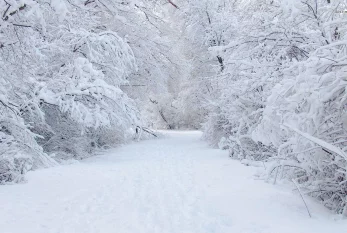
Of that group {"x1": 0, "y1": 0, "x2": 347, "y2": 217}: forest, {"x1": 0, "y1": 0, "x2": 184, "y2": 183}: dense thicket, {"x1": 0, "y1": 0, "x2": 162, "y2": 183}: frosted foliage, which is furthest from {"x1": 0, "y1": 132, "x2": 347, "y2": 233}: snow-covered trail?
{"x1": 0, "y1": 0, "x2": 184, "y2": 183}: dense thicket

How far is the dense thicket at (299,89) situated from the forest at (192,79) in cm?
2

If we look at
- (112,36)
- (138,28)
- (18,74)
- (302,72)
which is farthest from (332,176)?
(138,28)

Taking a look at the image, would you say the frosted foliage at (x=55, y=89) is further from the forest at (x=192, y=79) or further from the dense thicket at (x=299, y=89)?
the dense thicket at (x=299, y=89)

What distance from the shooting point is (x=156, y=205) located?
223 inches

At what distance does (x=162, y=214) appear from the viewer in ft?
16.9

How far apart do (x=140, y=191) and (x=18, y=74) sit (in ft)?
9.76

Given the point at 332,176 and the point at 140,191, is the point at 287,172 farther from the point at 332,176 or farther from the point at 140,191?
the point at 140,191

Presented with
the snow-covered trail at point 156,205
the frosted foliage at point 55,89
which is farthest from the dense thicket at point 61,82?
the snow-covered trail at point 156,205

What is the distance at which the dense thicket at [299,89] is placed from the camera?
187 inches

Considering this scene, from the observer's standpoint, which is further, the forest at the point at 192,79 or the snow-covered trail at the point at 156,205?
the forest at the point at 192,79

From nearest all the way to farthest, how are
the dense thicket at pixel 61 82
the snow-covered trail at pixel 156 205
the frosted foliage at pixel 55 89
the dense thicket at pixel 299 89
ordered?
1. the snow-covered trail at pixel 156 205
2. the dense thicket at pixel 299 89
3. the dense thicket at pixel 61 82
4. the frosted foliage at pixel 55 89

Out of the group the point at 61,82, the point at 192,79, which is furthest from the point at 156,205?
the point at 192,79

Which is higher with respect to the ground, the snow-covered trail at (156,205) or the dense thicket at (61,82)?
the dense thicket at (61,82)

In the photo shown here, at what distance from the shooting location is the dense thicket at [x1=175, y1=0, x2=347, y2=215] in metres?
4.76
